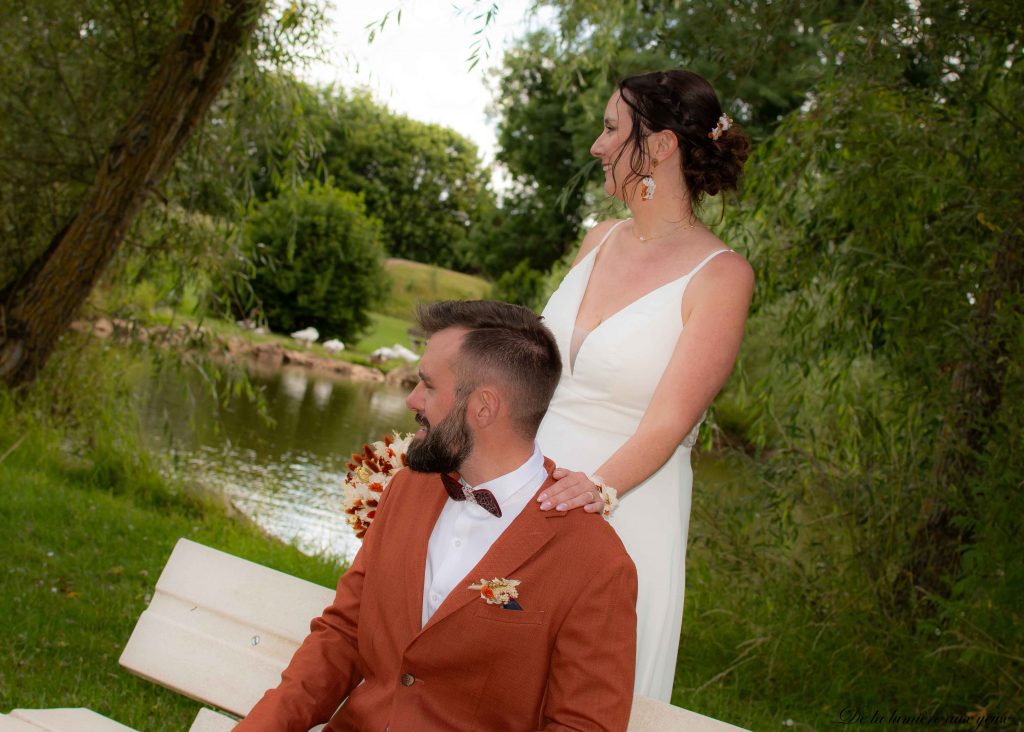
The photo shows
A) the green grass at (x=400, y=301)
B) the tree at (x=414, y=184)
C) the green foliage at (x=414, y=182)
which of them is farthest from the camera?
the tree at (x=414, y=184)

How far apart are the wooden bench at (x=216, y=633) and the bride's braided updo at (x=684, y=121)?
139 centimetres

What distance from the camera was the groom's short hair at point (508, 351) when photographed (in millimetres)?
2207

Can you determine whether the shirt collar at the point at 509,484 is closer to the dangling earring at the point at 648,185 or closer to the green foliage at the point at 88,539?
the dangling earring at the point at 648,185

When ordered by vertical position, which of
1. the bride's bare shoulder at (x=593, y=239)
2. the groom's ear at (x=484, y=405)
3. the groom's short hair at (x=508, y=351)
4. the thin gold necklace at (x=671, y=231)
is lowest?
the groom's ear at (x=484, y=405)

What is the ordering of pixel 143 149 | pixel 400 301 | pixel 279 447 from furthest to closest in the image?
pixel 400 301, pixel 279 447, pixel 143 149

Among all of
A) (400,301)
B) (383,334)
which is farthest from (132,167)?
(400,301)

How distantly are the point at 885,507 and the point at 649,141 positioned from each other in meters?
3.59

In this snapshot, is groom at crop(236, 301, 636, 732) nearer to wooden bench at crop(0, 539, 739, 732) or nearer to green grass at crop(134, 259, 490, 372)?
wooden bench at crop(0, 539, 739, 732)

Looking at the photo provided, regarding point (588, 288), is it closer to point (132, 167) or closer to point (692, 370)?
point (692, 370)

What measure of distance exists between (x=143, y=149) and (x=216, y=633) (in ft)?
16.0

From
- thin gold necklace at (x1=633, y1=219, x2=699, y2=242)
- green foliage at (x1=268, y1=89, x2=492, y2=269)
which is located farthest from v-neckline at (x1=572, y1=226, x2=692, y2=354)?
green foliage at (x1=268, y1=89, x2=492, y2=269)

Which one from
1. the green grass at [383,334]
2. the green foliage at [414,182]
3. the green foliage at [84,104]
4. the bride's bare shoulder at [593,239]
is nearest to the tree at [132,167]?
the green foliage at [84,104]

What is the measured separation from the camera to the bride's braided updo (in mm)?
2805

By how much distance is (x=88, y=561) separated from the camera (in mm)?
6145
